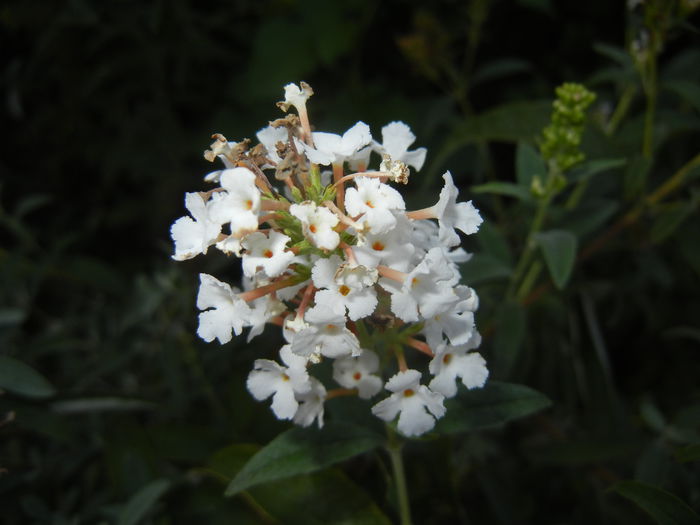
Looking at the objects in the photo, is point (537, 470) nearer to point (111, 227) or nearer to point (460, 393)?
point (460, 393)

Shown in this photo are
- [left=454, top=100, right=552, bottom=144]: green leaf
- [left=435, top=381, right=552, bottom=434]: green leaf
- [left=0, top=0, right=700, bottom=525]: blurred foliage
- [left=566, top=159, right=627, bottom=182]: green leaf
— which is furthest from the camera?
[left=454, top=100, right=552, bottom=144]: green leaf

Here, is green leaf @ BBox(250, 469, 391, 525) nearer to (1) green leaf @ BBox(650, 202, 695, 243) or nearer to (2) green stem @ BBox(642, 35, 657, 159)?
(1) green leaf @ BBox(650, 202, 695, 243)

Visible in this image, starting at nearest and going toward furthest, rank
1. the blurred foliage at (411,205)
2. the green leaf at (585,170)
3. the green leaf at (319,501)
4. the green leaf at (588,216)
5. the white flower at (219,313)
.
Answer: the white flower at (219,313)
the green leaf at (319,501)
the green leaf at (585,170)
the blurred foliage at (411,205)
the green leaf at (588,216)

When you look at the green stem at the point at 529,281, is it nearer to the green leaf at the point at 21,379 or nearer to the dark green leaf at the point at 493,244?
the dark green leaf at the point at 493,244

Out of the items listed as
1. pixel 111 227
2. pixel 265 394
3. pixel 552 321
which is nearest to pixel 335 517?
pixel 265 394

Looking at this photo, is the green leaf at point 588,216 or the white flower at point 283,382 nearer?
the white flower at point 283,382

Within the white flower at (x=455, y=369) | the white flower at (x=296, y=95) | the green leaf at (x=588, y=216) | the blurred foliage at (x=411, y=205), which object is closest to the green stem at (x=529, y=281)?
the blurred foliage at (x=411, y=205)

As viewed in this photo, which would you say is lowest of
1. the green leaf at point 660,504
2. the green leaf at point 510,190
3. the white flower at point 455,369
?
the green leaf at point 660,504

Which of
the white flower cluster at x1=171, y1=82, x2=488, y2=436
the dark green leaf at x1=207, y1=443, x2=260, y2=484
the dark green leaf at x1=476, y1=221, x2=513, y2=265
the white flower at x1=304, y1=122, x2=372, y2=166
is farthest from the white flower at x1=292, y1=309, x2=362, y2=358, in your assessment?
the dark green leaf at x1=476, y1=221, x2=513, y2=265

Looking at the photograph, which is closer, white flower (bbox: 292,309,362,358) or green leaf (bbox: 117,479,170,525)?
white flower (bbox: 292,309,362,358)
